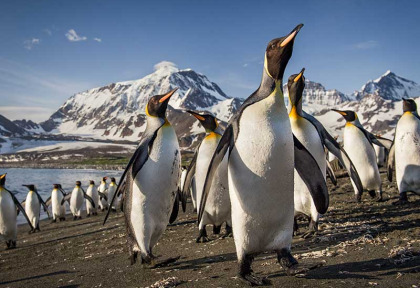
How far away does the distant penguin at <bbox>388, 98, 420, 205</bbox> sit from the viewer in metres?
6.38

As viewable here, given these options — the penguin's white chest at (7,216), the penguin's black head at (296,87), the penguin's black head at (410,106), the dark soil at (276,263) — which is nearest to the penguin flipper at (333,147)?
the penguin's black head at (296,87)

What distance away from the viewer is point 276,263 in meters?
3.58

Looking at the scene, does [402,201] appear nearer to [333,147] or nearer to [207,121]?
[333,147]

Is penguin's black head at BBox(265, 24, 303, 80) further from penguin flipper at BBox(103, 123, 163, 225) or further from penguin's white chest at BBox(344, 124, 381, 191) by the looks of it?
penguin's white chest at BBox(344, 124, 381, 191)

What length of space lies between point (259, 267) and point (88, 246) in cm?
450

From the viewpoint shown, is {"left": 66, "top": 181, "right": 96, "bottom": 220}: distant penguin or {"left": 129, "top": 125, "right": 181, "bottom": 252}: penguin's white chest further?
{"left": 66, "top": 181, "right": 96, "bottom": 220}: distant penguin

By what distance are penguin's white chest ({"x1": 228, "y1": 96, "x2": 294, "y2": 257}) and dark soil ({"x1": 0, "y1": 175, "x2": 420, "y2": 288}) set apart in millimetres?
397

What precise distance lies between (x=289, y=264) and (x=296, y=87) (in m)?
2.63

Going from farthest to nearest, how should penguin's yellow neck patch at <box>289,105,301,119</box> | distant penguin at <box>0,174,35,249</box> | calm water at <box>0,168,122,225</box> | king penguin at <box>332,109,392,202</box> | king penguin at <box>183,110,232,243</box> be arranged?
calm water at <box>0,168,122,225</box>
distant penguin at <box>0,174,35,249</box>
king penguin at <box>332,109,392,202</box>
king penguin at <box>183,110,232,243</box>
penguin's yellow neck patch at <box>289,105,301,119</box>

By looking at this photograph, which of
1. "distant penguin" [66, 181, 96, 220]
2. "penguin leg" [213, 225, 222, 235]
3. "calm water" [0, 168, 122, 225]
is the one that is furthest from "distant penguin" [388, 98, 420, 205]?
"calm water" [0, 168, 122, 225]

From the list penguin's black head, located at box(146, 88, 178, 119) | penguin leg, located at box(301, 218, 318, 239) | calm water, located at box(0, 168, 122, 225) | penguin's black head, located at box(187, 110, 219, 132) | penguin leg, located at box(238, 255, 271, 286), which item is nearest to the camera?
penguin leg, located at box(238, 255, 271, 286)

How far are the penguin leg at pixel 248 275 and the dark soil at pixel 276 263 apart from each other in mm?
73

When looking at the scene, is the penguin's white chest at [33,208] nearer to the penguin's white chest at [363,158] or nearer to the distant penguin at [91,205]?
the distant penguin at [91,205]

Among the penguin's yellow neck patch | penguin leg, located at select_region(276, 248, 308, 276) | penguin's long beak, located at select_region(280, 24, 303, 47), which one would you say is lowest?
penguin leg, located at select_region(276, 248, 308, 276)
